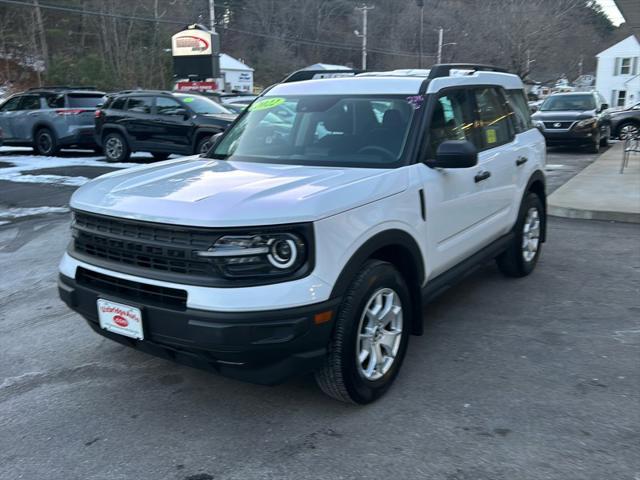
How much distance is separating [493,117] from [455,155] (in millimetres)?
1580

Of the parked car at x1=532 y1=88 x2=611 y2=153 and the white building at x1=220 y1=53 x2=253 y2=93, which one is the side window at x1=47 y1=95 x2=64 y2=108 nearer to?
the parked car at x1=532 y1=88 x2=611 y2=153

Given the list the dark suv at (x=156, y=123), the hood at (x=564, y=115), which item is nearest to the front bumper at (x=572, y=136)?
the hood at (x=564, y=115)

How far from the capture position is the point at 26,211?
9.42 meters

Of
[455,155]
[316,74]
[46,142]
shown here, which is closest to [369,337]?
[455,155]

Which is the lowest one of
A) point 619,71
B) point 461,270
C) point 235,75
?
point 461,270

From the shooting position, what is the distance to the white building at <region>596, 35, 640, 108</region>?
51.8m

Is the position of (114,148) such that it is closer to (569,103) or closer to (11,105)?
(11,105)

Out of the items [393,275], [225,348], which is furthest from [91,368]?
[393,275]

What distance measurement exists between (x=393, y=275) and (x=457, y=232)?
1046 millimetres

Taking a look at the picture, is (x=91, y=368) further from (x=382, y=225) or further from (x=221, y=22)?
(x=221, y=22)

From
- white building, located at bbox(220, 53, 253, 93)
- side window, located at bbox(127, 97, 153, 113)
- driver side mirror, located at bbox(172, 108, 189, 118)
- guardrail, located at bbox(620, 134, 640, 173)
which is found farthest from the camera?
white building, located at bbox(220, 53, 253, 93)

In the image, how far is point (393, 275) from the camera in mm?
3488

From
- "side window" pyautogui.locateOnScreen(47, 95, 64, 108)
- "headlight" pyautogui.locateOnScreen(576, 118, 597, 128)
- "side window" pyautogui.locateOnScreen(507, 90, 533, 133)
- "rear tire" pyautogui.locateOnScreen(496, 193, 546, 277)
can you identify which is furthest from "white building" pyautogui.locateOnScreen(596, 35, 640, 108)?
"rear tire" pyautogui.locateOnScreen(496, 193, 546, 277)

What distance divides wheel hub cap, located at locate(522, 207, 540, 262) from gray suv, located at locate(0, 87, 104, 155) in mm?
13526
